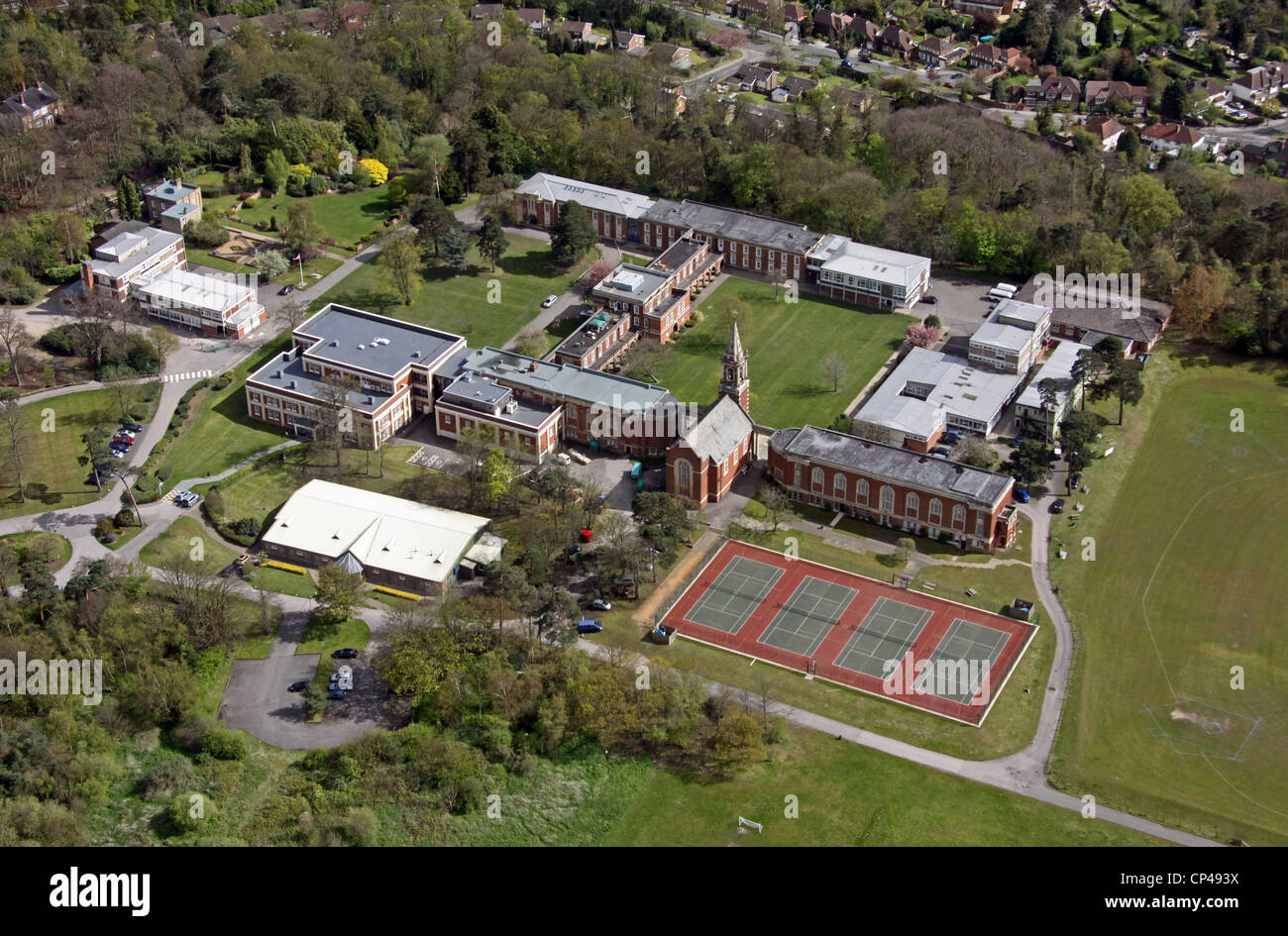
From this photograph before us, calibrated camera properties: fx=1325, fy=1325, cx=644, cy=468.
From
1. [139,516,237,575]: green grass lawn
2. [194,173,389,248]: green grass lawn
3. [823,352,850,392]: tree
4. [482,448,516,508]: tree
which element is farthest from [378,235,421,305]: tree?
[823,352,850,392]: tree

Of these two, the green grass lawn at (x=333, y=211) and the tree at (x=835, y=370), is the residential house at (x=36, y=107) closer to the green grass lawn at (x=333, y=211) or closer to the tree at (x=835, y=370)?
the green grass lawn at (x=333, y=211)

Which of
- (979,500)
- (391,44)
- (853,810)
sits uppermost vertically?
(391,44)

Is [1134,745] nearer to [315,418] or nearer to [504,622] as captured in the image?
[504,622]

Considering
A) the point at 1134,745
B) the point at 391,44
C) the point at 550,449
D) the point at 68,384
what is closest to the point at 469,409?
the point at 550,449

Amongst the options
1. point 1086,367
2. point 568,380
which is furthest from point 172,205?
point 1086,367

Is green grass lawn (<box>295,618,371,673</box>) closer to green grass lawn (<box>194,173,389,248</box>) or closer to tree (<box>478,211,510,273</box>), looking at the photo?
tree (<box>478,211,510,273</box>)

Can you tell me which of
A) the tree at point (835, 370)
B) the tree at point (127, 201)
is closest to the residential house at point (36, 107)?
the tree at point (127, 201)
